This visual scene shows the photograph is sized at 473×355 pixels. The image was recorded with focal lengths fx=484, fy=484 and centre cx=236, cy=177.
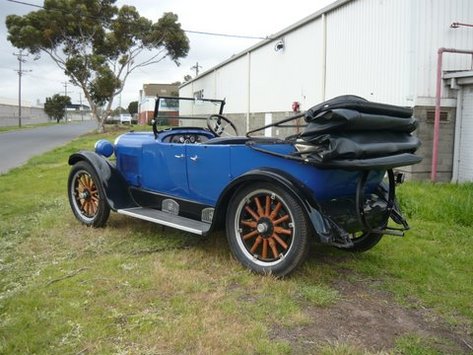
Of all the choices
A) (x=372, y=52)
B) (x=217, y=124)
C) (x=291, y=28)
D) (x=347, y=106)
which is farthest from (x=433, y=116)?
(x=291, y=28)

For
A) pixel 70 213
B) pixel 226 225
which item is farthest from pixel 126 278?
pixel 70 213

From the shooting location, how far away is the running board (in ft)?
15.3

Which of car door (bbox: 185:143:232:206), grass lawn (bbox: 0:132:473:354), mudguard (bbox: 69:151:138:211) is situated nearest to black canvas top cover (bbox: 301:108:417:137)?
car door (bbox: 185:143:232:206)

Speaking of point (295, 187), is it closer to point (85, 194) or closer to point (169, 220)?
point (169, 220)

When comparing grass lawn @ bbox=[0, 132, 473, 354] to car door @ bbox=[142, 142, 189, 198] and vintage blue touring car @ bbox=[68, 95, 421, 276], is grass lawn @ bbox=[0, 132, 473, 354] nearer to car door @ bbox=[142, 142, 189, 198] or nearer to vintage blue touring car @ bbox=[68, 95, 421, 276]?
vintage blue touring car @ bbox=[68, 95, 421, 276]

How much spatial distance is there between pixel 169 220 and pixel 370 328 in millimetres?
2405

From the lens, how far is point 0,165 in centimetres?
1521

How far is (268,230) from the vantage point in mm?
4168

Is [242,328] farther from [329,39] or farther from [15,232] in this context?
[329,39]

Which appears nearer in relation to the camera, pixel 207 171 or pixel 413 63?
pixel 207 171

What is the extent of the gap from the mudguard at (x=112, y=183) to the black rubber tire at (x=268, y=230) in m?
1.83

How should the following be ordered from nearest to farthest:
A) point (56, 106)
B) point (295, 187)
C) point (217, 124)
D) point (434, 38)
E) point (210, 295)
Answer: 1. point (210, 295)
2. point (295, 187)
3. point (217, 124)
4. point (434, 38)
5. point (56, 106)

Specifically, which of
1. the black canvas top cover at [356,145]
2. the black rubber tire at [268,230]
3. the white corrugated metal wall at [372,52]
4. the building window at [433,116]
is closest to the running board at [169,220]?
the black rubber tire at [268,230]

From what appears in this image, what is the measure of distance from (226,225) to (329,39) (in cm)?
977
